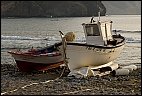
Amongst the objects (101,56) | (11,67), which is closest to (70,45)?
(101,56)

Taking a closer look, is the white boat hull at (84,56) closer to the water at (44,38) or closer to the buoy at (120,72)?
the buoy at (120,72)

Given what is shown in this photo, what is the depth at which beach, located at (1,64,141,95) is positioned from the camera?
45.3ft

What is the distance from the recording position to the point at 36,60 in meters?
19.4

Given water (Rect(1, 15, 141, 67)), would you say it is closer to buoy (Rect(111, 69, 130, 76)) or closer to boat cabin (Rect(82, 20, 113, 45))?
boat cabin (Rect(82, 20, 113, 45))

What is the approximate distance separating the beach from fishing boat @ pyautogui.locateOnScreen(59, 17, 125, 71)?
1052mm

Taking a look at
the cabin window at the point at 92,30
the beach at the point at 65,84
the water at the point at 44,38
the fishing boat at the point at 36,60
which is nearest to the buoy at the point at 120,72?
the beach at the point at 65,84

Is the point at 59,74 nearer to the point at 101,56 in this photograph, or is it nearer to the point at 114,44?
the point at 101,56

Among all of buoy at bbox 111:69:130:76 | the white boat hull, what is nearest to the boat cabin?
the white boat hull

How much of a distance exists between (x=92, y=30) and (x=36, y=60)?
3.72 m

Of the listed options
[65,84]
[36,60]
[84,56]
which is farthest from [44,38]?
[65,84]

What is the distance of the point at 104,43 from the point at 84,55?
7.75 ft

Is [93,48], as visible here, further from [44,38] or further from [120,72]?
[44,38]

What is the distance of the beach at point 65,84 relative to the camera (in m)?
13.8

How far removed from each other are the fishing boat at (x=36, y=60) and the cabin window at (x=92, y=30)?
2.17 meters
